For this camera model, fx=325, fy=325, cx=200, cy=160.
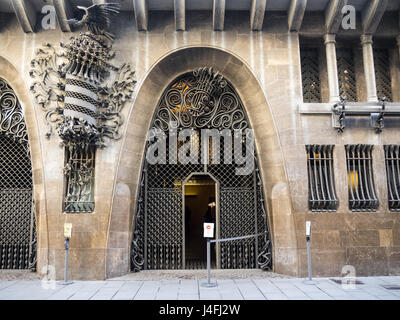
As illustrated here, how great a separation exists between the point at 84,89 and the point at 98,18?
7.87 ft

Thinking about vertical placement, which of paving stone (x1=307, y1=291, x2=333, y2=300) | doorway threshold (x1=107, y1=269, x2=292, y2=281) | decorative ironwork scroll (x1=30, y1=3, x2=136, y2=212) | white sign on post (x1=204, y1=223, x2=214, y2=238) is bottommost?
paving stone (x1=307, y1=291, x2=333, y2=300)

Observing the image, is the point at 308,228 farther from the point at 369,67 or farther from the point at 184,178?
the point at 369,67

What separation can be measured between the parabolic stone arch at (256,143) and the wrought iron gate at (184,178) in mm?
311

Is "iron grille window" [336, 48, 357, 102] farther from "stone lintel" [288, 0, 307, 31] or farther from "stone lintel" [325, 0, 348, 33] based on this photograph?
"stone lintel" [288, 0, 307, 31]

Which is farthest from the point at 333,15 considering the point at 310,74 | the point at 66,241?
the point at 66,241

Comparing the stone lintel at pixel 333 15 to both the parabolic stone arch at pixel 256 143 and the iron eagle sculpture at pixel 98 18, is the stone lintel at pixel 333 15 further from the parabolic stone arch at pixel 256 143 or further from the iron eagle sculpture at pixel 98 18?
the iron eagle sculpture at pixel 98 18

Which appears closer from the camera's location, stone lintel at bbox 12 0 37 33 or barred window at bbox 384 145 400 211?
stone lintel at bbox 12 0 37 33

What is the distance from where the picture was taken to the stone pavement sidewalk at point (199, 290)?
303 inches

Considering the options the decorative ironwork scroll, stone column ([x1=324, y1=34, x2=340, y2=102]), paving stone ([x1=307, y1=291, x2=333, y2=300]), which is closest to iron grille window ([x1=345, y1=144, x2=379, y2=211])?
stone column ([x1=324, y1=34, x2=340, y2=102])

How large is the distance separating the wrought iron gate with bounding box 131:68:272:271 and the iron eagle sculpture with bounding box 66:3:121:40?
301 centimetres

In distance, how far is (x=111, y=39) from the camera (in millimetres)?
11086

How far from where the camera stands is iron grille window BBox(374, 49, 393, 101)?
1195 centimetres

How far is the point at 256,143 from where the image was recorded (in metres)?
11.8

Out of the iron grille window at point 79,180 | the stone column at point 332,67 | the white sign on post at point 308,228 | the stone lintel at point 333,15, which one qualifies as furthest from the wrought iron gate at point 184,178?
the stone lintel at point 333,15
